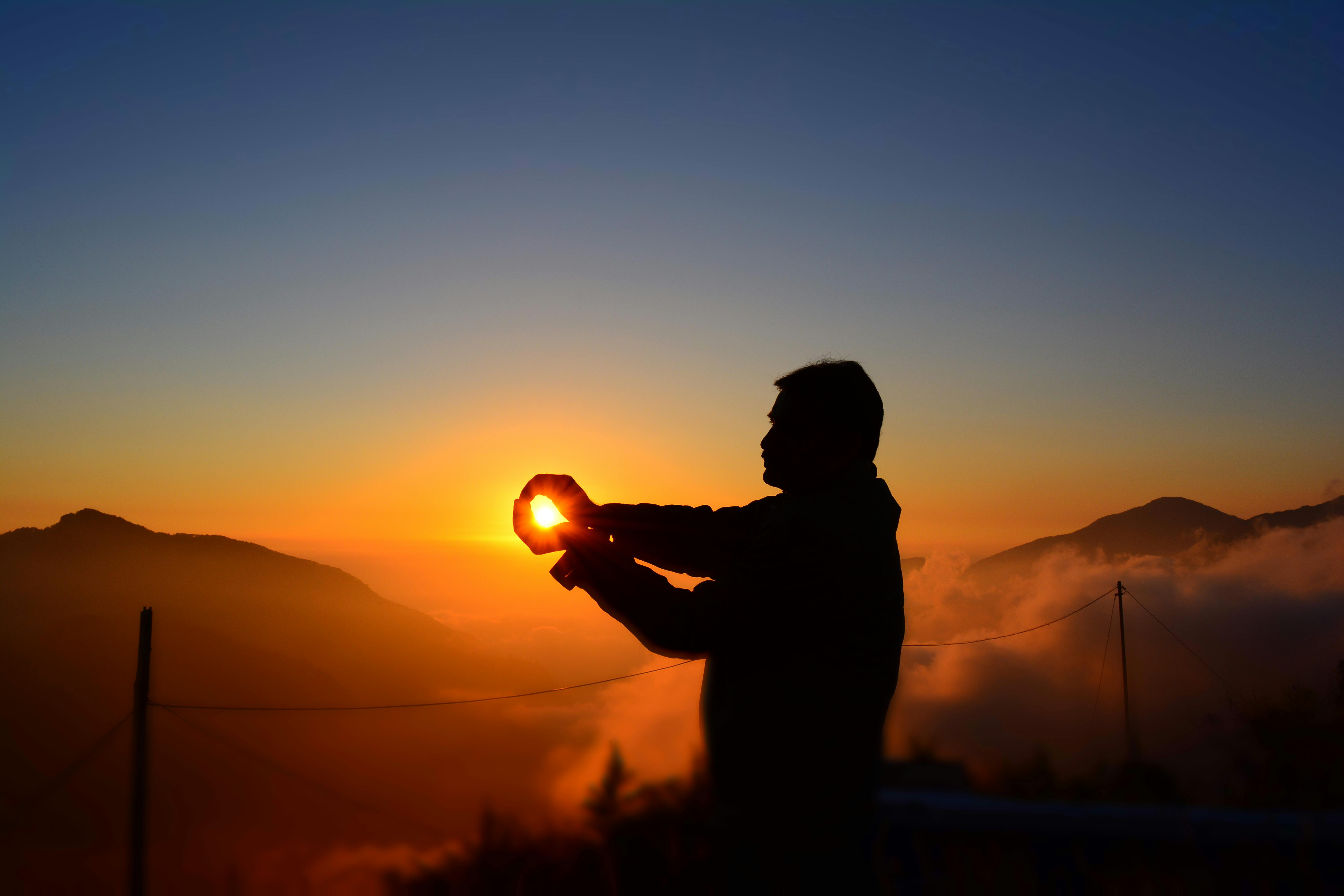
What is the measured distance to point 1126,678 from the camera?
41.1 m

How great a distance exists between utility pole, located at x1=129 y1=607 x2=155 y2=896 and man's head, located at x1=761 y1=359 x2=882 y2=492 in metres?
22.9

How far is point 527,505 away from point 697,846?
1534 mm

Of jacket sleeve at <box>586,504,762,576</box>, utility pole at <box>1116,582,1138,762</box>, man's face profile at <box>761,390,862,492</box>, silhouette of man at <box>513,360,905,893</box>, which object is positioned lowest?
utility pole at <box>1116,582,1138,762</box>

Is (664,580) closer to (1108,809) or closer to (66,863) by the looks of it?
(1108,809)

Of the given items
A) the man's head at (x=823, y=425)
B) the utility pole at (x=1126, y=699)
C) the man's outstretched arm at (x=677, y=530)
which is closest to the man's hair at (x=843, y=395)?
the man's head at (x=823, y=425)

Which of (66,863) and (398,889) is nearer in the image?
(398,889)

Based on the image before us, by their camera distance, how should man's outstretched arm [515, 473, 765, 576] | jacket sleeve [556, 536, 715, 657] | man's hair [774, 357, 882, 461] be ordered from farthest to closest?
man's outstretched arm [515, 473, 765, 576], man's hair [774, 357, 882, 461], jacket sleeve [556, 536, 715, 657]

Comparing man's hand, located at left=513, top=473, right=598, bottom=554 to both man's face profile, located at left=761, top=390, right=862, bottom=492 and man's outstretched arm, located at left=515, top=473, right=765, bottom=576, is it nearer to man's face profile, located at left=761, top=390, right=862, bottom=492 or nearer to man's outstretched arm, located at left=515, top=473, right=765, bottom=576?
man's outstretched arm, located at left=515, top=473, right=765, bottom=576

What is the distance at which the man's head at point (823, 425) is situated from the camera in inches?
77.3

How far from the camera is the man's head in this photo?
1963 millimetres

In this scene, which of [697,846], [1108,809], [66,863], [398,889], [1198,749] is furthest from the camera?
[1198,749]

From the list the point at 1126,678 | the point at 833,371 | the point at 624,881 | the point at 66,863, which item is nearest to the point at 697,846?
the point at 624,881

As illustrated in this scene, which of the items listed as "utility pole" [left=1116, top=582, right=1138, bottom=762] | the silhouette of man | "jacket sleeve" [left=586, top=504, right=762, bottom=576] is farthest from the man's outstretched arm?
"utility pole" [left=1116, top=582, right=1138, bottom=762]

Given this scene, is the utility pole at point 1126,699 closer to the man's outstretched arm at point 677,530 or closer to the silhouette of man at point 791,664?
the man's outstretched arm at point 677,530
